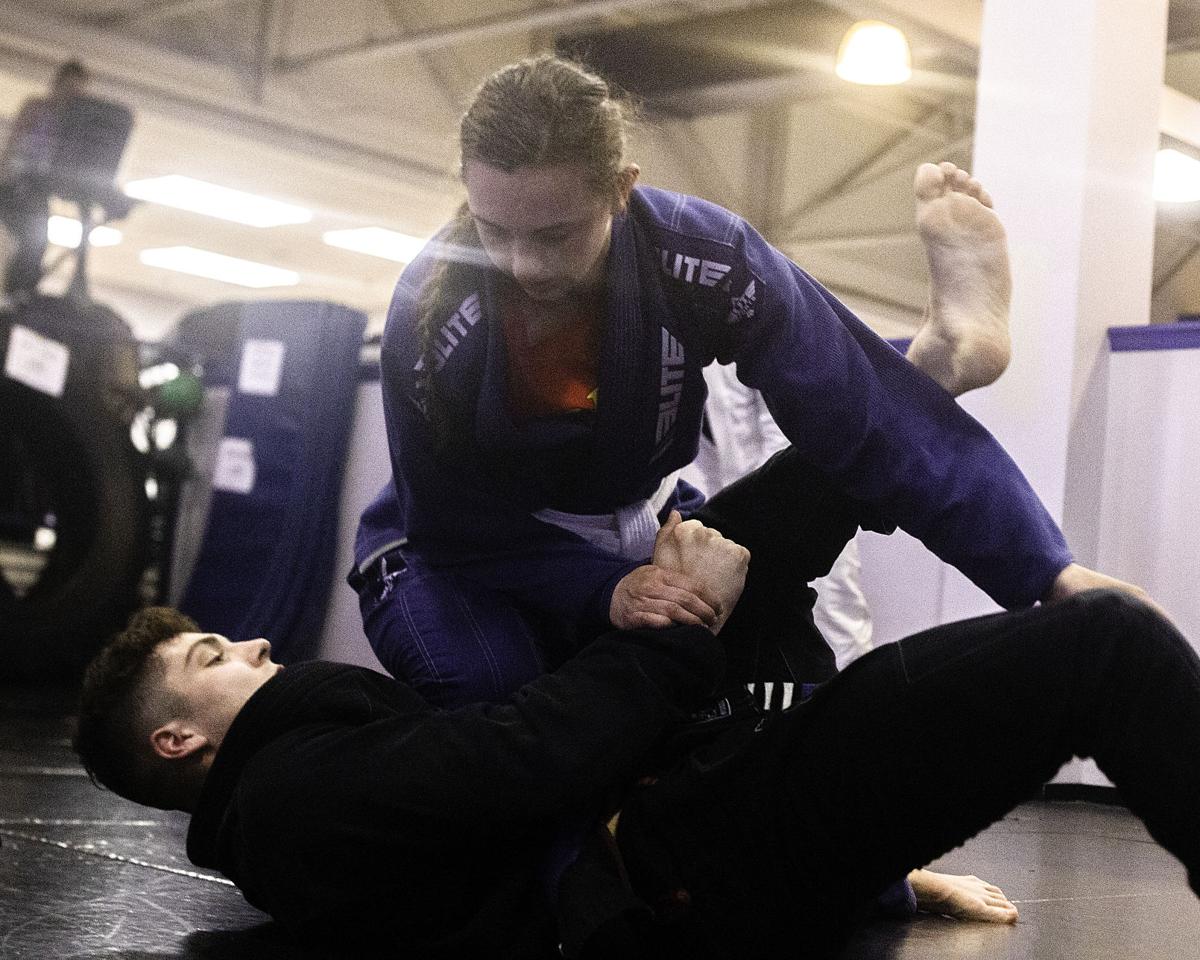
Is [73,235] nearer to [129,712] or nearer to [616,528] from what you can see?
[616,528]

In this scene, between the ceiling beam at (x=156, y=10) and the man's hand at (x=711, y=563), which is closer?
the man's hand at (x=711, y=563)

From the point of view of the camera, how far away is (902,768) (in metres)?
1.18

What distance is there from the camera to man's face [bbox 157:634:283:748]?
1426 millimetres

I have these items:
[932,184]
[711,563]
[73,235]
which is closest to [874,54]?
[932,184]

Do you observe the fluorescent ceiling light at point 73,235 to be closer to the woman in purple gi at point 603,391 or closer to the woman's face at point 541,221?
the woman in purple gi at point 603,391

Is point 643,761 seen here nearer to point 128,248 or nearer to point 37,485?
point 37,485

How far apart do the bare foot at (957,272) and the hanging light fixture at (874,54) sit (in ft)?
11.2

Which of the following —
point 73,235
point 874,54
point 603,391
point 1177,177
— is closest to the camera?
point 603,391

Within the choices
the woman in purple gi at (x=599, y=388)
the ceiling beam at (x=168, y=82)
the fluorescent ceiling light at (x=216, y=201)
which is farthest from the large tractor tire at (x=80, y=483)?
the fluorescent ceiling light at (x=216, y=201)

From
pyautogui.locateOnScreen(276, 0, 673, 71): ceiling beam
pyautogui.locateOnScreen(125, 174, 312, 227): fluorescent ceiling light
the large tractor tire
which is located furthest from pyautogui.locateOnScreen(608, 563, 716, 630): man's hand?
pyautogui.locateOnScreen(125, 174, 312, 227): fluorescent ceiling light

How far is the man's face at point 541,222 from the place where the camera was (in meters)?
1.41

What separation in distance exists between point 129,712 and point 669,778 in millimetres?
544

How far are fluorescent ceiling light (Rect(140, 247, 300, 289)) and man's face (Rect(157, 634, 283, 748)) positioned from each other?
37.7 ft

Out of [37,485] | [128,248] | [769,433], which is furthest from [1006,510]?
[128,248]
